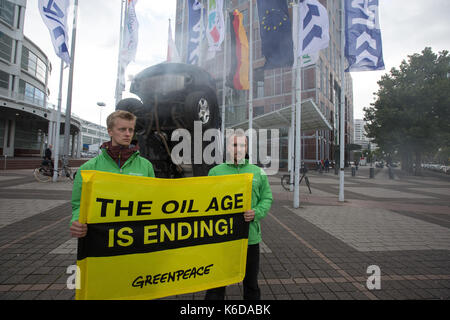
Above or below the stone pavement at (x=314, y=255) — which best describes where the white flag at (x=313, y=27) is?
above

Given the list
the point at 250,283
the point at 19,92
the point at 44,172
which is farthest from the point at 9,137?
the point at 250,283

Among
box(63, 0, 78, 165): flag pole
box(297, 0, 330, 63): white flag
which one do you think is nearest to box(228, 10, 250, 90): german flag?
box(297, 0, 330, 63): white flag

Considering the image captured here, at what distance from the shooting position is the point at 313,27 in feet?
22.4

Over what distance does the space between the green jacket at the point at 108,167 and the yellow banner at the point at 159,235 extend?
0.37ft

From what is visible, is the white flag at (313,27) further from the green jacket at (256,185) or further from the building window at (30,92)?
the building window at (30,92)

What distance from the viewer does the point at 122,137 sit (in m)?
1.94

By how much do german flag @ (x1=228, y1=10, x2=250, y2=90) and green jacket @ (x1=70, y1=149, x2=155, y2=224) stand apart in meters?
7.95

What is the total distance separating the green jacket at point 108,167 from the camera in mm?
1725

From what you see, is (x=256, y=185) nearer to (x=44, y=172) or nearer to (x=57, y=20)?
(x=57, y=20)

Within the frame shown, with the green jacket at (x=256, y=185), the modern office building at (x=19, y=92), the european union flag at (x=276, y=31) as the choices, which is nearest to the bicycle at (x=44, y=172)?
the european union flag at (x=276, y=31)

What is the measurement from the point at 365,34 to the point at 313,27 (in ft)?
7.11

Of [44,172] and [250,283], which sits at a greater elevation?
[44,172]

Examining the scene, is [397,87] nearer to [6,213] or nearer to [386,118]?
[386,118]
